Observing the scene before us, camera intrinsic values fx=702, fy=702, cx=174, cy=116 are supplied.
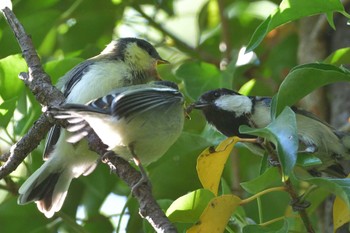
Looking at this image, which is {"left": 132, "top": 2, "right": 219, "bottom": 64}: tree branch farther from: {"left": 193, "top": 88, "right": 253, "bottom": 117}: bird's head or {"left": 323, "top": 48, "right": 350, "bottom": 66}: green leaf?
{"left": 323, "top": 48, "right": 350, "bottom": 66}: green leaf

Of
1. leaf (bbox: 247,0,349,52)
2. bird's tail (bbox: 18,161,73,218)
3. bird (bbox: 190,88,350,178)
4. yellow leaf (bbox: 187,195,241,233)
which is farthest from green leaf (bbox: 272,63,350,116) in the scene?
bird's tail (bbox: 18,161,73,218)

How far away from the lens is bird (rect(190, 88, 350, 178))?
2.32m

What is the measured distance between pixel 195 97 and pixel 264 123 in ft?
0.80

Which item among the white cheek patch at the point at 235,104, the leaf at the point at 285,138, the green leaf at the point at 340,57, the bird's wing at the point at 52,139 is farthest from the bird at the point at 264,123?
the leaf at the point at 285,138

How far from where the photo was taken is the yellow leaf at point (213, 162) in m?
1.70

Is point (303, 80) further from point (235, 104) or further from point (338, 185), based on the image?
point (235, 104)

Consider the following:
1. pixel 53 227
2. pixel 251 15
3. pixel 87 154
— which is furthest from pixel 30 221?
pixel 251 15

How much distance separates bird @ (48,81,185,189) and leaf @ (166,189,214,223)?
126 mm

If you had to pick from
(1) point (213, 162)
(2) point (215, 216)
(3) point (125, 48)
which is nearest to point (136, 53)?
(3) point (125, 48)

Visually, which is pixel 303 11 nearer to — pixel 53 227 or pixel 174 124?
pixel 174 124

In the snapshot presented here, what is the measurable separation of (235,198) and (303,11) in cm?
47

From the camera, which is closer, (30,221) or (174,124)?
(174,124)

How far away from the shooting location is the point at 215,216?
161 cm

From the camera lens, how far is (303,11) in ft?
5.46
